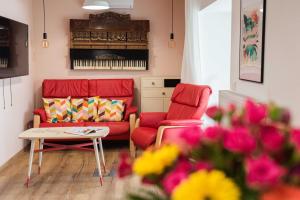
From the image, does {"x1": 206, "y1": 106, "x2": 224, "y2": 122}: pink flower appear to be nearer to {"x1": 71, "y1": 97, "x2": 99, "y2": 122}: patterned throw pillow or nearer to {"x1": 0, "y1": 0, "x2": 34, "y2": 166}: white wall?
{"x1": 0, "y1": 0, "x2": 34, "y2": 166}: white wall

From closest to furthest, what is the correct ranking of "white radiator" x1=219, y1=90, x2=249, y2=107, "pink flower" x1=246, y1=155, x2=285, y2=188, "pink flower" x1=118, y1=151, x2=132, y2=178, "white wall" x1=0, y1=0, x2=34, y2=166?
"pink flower" x1=246, y1=155, x2=285, y2=188, "pink flower" x1=118, y1=151, x2=132, y2=178, "white radiator" x1=219, y1=90, x2=249, y2=107, "white wall" x1=0, y1=0, x2=34, y2=166

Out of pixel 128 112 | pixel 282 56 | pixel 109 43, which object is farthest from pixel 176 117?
pixel 282 56

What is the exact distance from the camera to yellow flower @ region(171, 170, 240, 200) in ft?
2.23

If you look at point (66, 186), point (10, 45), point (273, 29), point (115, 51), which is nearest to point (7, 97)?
point (10, 45)

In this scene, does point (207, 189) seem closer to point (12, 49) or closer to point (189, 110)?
point (189, 110)

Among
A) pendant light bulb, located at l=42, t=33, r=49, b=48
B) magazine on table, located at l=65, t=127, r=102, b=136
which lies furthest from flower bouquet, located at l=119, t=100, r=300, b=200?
pendant light bulb, located at l=42, t=33, r=49, b=48

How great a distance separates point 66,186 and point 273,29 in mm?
2658

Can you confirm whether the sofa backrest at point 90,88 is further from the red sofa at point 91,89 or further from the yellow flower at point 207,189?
the yellow flower at point 207,189

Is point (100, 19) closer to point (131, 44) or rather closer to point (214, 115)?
point (131, 44)

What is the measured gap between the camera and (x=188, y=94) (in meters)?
5.23

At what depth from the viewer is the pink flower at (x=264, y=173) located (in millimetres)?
629

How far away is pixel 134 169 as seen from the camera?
2.62 ft

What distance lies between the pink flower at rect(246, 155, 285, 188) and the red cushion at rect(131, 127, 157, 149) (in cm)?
414

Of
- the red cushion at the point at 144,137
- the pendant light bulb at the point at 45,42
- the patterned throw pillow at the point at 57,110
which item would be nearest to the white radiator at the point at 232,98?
the red cushion at the point at 144,137
